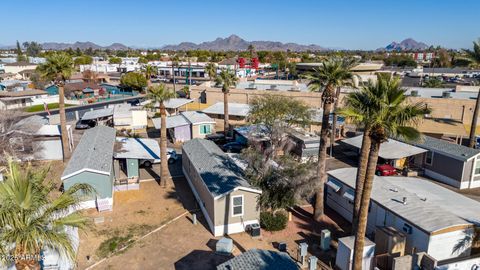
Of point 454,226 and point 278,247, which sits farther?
point 278,247

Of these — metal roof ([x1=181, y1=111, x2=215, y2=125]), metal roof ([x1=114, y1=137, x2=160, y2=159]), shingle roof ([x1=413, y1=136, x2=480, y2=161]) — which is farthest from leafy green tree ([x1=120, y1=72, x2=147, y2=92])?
shingle roof ([x1=413, y1=136, x2=480, y2=161])

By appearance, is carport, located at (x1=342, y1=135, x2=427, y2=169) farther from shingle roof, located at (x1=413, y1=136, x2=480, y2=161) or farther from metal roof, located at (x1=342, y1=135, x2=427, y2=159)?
shingle roof, located at (x1=413, y1=136, x2=480, y2=161)

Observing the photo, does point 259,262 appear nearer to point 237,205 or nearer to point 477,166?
point 237,205

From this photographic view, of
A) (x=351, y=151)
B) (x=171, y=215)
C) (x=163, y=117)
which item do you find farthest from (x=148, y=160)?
(x=351, y=151)

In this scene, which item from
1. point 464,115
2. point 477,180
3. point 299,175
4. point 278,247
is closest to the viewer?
point 278,247

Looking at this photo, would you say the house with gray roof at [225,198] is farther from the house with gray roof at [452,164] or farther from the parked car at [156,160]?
the house with gray roof at [452,164]

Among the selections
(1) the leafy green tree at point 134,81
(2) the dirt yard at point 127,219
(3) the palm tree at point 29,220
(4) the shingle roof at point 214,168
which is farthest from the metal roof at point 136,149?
(1) the leafy green tree at point 134,81

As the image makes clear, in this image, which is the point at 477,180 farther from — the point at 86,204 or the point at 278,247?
the point at 86,204
